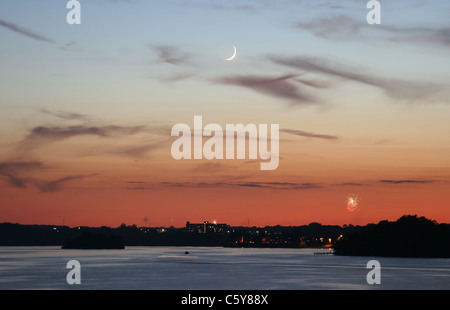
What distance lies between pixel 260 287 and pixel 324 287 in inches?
440

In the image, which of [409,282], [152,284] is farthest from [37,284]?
[409,282]

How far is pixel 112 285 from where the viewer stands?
108 meters

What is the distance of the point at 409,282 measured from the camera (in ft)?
391
